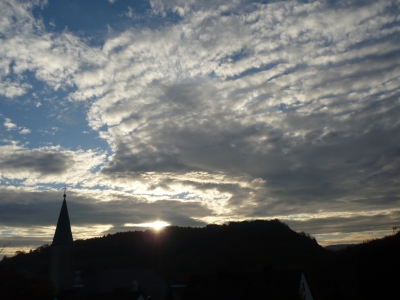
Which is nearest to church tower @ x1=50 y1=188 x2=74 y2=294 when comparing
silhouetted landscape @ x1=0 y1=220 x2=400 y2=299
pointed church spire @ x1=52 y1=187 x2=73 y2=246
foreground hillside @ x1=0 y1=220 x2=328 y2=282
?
pointed church spire @ x1=52 y1=187 x2=73 y2=246

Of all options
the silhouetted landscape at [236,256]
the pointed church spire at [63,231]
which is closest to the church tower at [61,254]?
the pointed church spire at [63,231]

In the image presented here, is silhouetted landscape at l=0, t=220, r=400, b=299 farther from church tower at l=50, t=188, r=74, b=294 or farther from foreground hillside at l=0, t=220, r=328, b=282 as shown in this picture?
church tower at l=50, t=188, r=74, b=294

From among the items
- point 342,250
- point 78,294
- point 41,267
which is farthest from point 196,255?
point 78,294

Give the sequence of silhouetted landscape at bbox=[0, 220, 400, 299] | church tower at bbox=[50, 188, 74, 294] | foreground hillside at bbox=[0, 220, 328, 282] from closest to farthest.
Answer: church tower at bbox=[50, 188, 74, 294], silhouetted landscape at bbox=[0, 220, 400, 299], foreground hillside at bbox=[0, 220, 328, 282]

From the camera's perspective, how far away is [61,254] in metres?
69.0

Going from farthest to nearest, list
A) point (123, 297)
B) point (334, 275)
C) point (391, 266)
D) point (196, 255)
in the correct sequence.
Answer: point (196, 255)
point (334, 275)
point (391, 266)
point (123, 297)

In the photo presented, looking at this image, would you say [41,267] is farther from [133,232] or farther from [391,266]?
[391,266]

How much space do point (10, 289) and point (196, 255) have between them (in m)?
106

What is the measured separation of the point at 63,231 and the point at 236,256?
76.0 metres

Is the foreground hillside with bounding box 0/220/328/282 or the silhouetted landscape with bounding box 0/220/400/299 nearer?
the silhouetted landscape with bounding box 0/220/400/299

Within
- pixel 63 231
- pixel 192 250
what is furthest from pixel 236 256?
pixel 63 231

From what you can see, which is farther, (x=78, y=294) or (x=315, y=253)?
(x=315, y=253)

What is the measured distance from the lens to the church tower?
226 ft

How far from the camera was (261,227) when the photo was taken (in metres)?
154
